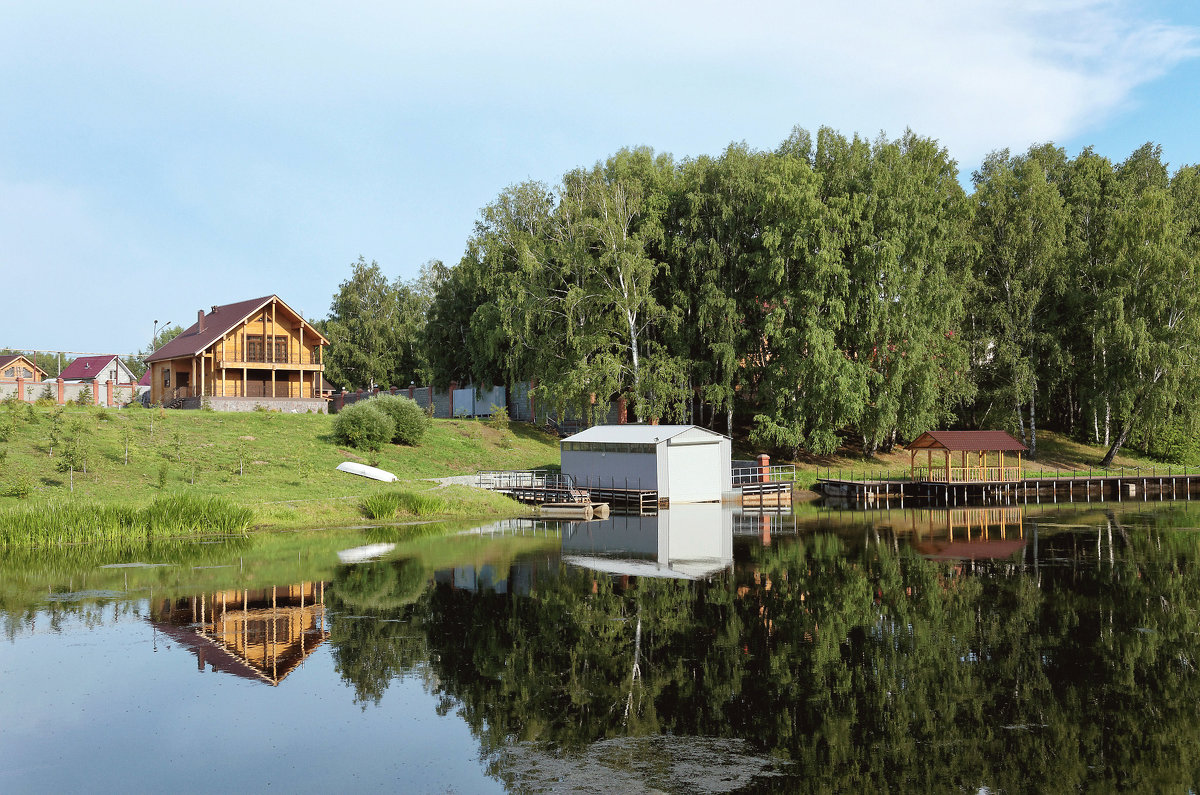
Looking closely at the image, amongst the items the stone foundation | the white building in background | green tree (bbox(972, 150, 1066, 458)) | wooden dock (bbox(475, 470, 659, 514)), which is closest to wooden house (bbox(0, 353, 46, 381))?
the stone foundation

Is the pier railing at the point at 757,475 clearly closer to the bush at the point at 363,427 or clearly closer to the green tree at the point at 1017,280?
the green tree at the point at 1017,280

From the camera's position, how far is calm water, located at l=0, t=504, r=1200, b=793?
10938 mm

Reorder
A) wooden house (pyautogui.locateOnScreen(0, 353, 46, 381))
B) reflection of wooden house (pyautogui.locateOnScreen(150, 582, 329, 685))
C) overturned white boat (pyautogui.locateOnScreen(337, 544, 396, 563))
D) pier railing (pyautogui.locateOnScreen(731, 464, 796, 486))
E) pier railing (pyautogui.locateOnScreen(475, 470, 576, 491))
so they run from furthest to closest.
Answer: wooden house (pyautogui.locateOnScreen(0, 353, 46, 381)) < pier railing (pyautogui.locateOnScreen(731, 464, 796, 486)) < pier railing (pyautogui.locateOnScreen(475, 470, 576, 491)) < overturned white boat (pyautogui.locateOnScreen(337, 544, 396, 563)) < reflection of wooden house (pyautogui.locateOnScreen(150, 582, 329, 685))

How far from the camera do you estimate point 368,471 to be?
40.1 meters

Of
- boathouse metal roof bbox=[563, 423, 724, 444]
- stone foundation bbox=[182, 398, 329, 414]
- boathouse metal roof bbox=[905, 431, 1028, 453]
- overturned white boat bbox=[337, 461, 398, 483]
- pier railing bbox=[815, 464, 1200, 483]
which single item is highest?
stone foundation bbox=[182, 398, 329, 414]

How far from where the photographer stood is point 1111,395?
5231cm

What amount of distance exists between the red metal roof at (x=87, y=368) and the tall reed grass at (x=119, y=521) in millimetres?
71871

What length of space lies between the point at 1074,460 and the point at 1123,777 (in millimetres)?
50902

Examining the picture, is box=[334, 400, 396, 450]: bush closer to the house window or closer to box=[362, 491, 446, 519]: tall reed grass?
box=[362, 491, 446, 519]: tall reed grass

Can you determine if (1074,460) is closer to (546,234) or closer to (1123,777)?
(546,234)

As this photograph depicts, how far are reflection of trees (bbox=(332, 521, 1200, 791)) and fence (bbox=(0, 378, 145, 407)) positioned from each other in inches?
1590

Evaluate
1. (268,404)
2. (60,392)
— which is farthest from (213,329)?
(60,392)

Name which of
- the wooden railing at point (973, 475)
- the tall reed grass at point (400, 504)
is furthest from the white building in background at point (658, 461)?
the wooden railing at point (973, 475)

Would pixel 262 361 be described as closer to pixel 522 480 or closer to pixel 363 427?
pixel 363 427
